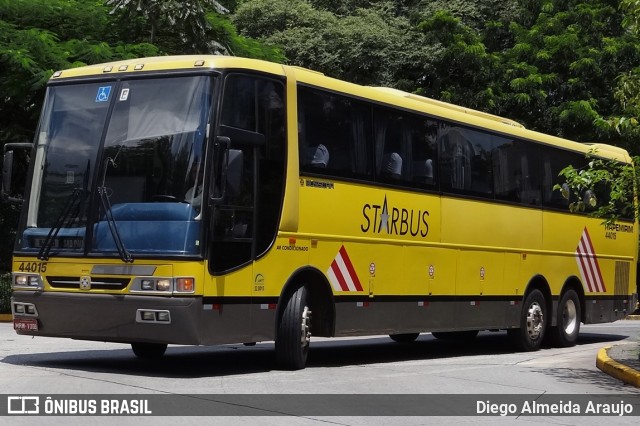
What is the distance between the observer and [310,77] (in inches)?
535

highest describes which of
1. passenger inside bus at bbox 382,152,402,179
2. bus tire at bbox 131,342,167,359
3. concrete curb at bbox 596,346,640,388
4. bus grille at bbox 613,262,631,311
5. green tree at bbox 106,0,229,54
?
green tree at bbox 106,0,229,54

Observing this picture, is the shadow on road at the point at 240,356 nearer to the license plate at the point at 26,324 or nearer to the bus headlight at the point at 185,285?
the license plate at the point at 26,324

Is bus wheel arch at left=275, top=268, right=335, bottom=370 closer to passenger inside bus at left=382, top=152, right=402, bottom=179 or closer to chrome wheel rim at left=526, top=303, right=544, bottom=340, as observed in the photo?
passenger inside bus at left=382, top=152, right=402, bottom=179

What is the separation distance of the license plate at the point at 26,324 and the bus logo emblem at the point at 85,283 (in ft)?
2.42

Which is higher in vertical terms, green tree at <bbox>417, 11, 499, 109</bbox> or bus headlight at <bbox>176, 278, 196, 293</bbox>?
green tree at <bbox>417, 11, 499, 109</bbox>

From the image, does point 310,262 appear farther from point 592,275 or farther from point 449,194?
point 592,275

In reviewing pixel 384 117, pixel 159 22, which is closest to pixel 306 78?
pixel 384 117

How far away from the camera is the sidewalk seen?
13008mm

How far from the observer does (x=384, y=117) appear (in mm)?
15086

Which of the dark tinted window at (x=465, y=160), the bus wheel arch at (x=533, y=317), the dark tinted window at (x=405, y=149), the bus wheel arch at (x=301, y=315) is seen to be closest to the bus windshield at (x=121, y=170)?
the bus wheel arch at (x=301, y=315)

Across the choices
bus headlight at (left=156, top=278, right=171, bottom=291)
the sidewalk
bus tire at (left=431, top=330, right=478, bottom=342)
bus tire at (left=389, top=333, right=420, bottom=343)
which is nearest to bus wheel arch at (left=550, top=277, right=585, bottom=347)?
bus tire at (left=431, top=330, right=478, bottom=342)

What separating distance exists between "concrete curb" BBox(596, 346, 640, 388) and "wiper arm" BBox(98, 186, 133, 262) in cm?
589

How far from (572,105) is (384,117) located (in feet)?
66.1
